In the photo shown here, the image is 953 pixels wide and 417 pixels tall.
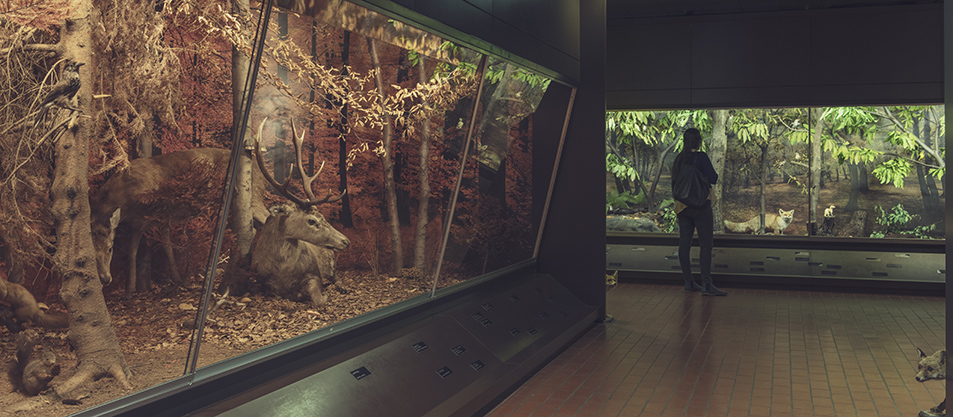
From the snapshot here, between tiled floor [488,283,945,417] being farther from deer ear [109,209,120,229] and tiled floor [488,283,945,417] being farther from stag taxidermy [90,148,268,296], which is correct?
deer ear [109,209,120,229]

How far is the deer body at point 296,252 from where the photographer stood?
3351 millimetres

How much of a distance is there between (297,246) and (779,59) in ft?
24.6

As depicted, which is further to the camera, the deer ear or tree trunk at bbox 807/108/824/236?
tree trunk at bbox 807/108/824/236

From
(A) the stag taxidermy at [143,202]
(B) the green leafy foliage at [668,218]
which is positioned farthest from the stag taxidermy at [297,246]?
(B) the green leafy foliage at [668,218]

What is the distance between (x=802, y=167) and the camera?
958 cm

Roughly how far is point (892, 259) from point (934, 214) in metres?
0.76

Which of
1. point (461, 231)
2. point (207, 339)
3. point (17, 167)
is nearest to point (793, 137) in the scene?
point (461, 231)

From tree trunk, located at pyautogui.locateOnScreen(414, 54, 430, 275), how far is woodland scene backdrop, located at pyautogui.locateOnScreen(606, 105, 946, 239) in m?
5.01

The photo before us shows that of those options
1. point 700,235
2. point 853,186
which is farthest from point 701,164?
point 853,186

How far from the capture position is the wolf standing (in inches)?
335

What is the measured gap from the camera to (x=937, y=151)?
9016 millimetres

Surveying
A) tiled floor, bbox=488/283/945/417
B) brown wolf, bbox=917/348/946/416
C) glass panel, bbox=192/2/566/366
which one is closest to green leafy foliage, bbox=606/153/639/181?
tiled floor, bbox=488/283/945/417

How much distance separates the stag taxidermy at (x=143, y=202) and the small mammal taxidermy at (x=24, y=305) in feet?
0.69

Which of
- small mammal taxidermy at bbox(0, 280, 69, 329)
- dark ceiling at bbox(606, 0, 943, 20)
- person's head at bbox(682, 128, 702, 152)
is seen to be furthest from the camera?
dark ceiling at bbox(606, 0, 943, 20)
